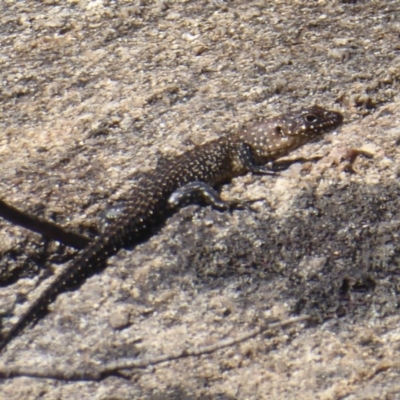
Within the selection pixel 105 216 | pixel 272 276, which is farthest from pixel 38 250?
pixel 272 276

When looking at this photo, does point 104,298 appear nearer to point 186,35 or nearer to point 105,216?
point 105,216

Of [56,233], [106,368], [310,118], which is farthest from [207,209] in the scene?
[106,368]

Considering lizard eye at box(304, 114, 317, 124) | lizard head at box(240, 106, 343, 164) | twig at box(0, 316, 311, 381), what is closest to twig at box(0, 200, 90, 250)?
twig at box(0, 316, 311, 381)

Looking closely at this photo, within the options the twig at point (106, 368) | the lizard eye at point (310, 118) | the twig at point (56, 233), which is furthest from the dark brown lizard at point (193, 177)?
the twig at point (106, 368)

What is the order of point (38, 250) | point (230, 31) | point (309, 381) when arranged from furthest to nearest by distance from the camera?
point (230, 31) → point (38, 250) → point (309, 381)

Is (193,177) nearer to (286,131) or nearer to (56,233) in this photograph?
(286,131)

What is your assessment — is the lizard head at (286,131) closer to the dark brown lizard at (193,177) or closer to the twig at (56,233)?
the dark brown lizard at (193,177)
